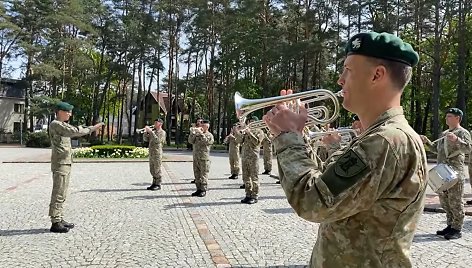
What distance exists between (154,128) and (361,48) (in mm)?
12391

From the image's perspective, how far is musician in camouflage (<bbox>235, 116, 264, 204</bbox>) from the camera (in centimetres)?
1084

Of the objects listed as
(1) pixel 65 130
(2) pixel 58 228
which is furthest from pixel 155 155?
(2) pixel 58 228

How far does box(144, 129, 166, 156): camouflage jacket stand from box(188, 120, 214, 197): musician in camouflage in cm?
139

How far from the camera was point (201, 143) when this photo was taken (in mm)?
12297

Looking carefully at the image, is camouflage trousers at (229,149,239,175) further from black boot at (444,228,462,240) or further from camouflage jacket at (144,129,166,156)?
black boot at (444,228,462,240)

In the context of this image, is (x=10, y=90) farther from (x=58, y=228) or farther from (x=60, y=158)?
(x=58, y=228)

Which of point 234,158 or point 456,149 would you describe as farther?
point 234,158

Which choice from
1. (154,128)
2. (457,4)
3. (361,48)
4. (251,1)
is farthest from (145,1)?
(361,48)

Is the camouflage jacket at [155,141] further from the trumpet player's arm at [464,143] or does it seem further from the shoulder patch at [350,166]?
the shoulder patch at [350,166]

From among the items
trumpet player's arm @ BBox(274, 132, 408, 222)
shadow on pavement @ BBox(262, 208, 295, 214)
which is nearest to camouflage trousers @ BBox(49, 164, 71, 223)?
shadow on pavement @ BBox(262, 208, 295, 214)

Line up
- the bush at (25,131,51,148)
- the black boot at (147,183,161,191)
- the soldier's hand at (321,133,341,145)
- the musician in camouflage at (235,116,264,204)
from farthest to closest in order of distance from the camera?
1. the bush at (25,131,51,148)
2. the black boot at (147,183,161,191)
3. the musician in camouflage at (235,116,264,204)
4. the soldier's hand at (321,133,341,145)

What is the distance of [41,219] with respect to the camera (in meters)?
8.52

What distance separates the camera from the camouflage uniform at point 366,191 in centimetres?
172

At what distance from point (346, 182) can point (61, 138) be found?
7190 mm
